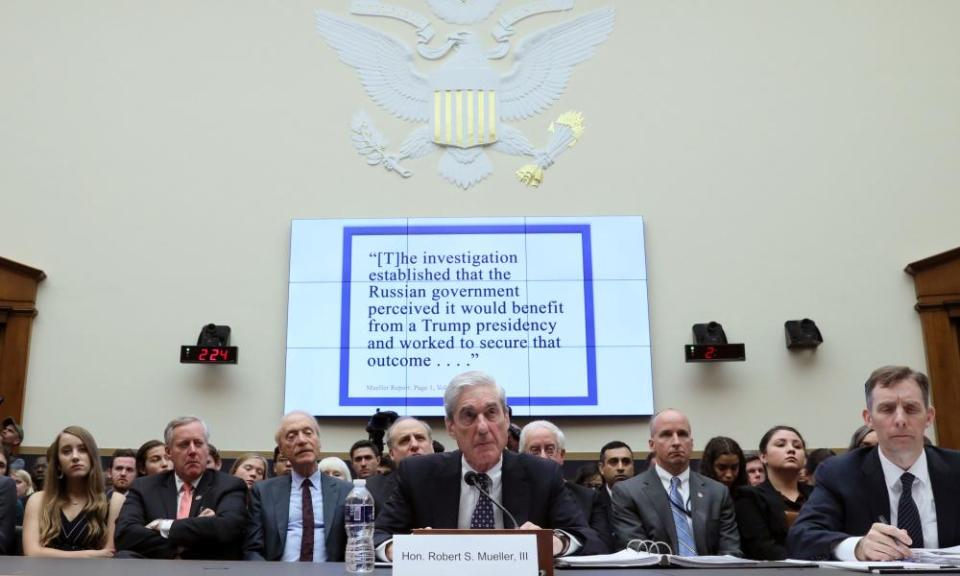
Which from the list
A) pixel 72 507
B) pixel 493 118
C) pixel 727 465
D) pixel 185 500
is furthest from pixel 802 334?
pixel 72 507

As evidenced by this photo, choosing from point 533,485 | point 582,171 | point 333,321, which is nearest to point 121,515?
point 533,485

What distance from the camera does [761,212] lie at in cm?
707

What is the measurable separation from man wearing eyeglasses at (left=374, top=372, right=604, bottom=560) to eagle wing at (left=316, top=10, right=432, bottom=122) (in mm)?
4964

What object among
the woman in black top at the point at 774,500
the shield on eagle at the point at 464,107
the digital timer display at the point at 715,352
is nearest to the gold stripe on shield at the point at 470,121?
the shield on eagle at the point at 464,107

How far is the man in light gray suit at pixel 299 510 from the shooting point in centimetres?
342

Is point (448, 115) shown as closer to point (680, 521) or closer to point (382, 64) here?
point (382, 64)

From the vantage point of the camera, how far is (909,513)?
2502mm

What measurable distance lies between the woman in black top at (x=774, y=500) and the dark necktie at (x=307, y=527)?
5.45 ft

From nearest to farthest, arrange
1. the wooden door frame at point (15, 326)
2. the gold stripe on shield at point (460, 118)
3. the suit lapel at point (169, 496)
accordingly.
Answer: the suit lapel at point (169, 496) → the wooden door frame at point (15, 326) → the gold stripe on shield at point (460, 118)

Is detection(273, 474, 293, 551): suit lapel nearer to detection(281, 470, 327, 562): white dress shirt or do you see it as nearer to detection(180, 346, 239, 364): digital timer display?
detection(281, 470, 327, 562): white dress shirt

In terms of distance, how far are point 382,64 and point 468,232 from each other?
64.7 inches

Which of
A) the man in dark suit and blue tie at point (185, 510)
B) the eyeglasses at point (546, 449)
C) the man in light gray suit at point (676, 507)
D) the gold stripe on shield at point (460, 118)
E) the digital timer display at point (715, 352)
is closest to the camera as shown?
the man in dark suit and blue tie at point (185, 510)

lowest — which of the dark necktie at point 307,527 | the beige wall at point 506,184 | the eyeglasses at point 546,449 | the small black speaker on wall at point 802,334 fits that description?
the dark necktie at point 307,527

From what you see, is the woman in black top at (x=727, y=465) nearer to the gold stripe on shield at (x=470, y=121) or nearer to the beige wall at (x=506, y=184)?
the beige wall at (x=506, y=184)
